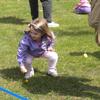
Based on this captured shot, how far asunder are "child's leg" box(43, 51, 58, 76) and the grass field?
0.10 metres

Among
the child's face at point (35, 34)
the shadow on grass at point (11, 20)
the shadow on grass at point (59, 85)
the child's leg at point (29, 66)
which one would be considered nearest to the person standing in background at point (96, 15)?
the shadow on grass at point (59, 85)

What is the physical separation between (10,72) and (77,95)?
1.23 metres

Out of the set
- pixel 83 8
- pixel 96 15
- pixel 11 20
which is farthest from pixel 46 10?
pixel 96 15

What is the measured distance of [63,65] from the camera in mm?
6156

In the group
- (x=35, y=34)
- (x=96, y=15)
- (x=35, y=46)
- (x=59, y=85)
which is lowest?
(x=59, y=85)

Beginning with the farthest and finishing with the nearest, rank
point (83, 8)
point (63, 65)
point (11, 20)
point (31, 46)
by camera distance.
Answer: point (83, 8)
point (11, 20)
point (63, 65)
point (31, 46)

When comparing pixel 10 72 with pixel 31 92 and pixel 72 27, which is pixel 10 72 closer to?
pixel 31 92

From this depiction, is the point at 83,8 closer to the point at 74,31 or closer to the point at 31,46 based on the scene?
the point at 74,31

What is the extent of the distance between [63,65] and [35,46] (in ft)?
2.78

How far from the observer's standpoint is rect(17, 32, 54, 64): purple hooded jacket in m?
5.40

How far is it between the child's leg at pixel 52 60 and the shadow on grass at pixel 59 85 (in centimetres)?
9

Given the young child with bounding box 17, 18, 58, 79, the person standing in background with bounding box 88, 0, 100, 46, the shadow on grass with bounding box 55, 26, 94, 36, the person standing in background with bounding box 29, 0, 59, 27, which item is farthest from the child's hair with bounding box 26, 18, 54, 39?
the person standing in background with bounding box 29, 0, 59, 27

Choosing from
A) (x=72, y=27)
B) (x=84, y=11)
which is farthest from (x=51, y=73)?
(x=84, y=11)

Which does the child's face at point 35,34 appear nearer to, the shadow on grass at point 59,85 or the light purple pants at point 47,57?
the light purple pants at point 47,57
